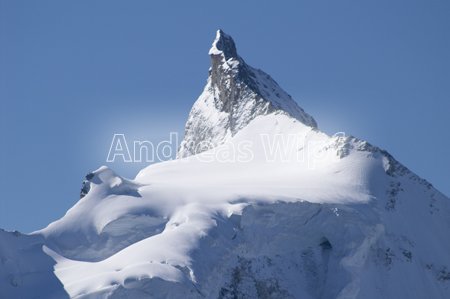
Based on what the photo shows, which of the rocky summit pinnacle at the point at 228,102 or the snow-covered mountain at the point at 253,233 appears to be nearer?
the snow-covered mountain at the point at 253,233

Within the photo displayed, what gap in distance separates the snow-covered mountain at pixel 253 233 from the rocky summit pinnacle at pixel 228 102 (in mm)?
8918

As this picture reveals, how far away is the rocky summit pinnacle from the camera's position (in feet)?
309

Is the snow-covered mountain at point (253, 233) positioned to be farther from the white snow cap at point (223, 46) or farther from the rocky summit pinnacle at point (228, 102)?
the white snow cap at point (223, 46)

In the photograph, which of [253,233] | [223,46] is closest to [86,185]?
[253,233]

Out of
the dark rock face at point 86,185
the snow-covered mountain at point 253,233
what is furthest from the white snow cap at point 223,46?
the dark rock face at point 86,185

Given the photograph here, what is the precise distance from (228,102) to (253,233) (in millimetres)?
29318

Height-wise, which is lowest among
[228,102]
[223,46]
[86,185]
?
[86,185]

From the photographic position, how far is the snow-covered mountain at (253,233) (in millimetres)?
63219

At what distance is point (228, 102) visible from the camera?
97.8m

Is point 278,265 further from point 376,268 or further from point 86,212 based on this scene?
point 86,212

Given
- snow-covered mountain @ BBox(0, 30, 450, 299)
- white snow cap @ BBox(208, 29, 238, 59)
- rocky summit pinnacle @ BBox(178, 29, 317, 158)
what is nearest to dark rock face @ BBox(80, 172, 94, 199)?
snow-covered mountain @ BBox(0, 30, 450, 299)

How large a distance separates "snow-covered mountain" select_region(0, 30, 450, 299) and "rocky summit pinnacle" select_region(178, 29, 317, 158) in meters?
8.92

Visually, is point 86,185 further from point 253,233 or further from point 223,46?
point 223,46

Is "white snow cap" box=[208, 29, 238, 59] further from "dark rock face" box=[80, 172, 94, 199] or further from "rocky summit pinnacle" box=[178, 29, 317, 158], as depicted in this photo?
"dark rock face" box=[80, 172, 94, 199]
